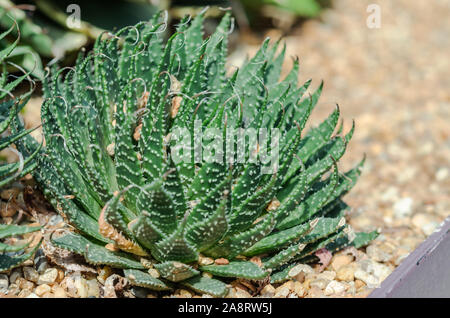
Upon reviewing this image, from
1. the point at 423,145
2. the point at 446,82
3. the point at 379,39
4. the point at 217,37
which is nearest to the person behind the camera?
the point at 217,37

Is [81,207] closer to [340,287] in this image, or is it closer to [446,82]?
[340,287]

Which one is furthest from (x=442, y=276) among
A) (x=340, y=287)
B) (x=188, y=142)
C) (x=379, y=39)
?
(x=379, y=39)

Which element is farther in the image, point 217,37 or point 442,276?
point 217,37

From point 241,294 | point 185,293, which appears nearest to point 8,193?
point 185,293

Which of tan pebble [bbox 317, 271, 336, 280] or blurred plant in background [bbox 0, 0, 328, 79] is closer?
tan pebble [bbox 317, 271, 336, 280]

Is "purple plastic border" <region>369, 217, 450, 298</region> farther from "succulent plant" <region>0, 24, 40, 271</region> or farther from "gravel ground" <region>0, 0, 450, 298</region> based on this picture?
"succulent plant" <region>0, 24, 40, 271</region>

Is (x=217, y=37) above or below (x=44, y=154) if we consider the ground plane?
above

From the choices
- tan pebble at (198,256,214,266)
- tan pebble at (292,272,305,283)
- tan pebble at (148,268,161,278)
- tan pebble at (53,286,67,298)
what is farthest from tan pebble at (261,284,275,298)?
tan pebble at (53,286,67,298)
